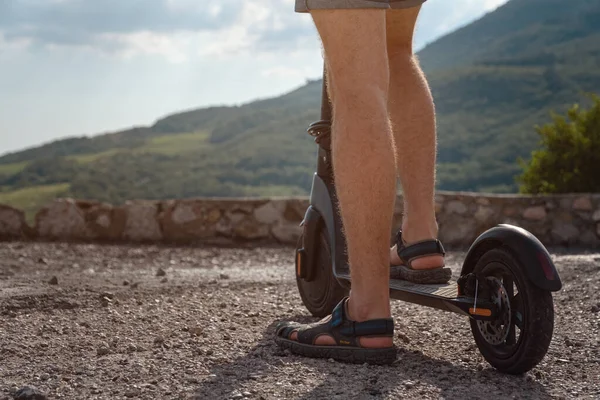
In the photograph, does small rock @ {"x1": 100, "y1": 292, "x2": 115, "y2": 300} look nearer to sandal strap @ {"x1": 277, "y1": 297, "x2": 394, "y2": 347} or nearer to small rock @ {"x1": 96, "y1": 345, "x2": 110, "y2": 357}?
small rock @ {"x1": 96, "y1": 345, "x2": 110, "y2": 357}

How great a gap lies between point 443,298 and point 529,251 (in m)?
0.28

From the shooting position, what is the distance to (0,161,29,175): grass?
2977 inches

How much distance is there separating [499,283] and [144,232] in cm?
516

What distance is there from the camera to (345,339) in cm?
189

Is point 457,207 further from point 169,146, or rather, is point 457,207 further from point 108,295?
point 169,146

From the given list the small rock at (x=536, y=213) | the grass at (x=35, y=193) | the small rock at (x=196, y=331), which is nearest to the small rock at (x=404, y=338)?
the small rock at (x=196, y=331)

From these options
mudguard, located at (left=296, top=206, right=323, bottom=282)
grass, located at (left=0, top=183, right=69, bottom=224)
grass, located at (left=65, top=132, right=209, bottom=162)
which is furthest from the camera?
grass, located at (left=65, top=132, right=209, bottom=162)

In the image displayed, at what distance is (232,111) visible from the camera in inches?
4119

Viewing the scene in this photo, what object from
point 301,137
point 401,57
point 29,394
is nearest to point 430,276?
point 401,57

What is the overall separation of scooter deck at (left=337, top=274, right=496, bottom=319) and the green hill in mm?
45016

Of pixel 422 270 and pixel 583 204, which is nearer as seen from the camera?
pixel 422 270

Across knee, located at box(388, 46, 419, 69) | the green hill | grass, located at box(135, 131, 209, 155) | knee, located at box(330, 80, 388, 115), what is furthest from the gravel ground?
grass, located at box(135, 131, 209, 155)

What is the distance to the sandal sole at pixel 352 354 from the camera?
1.86 metres

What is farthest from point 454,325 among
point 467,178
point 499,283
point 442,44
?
point 442,44
